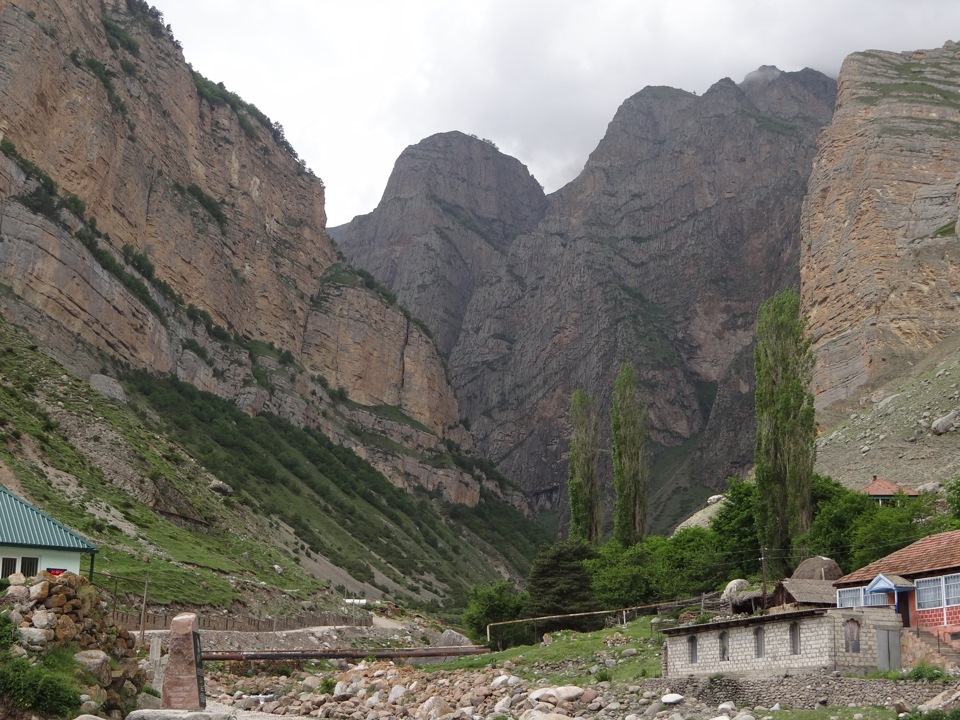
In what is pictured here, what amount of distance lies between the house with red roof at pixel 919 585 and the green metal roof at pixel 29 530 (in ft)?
70.9

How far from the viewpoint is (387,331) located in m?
142

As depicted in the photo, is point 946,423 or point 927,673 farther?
point 946,423

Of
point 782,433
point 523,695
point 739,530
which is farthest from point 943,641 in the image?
point 739,530

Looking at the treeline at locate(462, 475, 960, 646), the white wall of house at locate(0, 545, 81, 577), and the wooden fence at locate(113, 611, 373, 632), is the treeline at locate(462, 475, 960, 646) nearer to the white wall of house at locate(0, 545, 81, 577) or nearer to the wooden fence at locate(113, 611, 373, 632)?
the wooden fence at locate(113, 611, 373, 632)

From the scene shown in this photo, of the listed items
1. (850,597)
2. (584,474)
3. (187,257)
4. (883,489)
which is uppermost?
(187,257)

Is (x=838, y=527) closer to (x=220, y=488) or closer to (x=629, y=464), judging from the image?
(x=629, y=464)

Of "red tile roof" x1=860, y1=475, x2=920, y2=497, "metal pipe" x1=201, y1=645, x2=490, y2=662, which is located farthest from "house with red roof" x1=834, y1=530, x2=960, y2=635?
"metal pipe" x1=201, y1=645, x2=490, y2=662

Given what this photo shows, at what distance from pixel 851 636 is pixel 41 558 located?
20.9 metres

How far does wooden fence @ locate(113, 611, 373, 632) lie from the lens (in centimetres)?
3738

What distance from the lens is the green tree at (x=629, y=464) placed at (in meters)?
60.4

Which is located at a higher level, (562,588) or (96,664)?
(562,588)

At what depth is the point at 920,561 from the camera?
2789cm

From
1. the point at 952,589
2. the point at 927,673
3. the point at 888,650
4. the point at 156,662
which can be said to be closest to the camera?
the point at 927,673

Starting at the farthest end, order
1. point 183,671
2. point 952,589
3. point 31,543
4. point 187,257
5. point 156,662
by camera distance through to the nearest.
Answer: point 187,257 → point 156,662 → point 31,543 → point 952,589 → point 183,671
